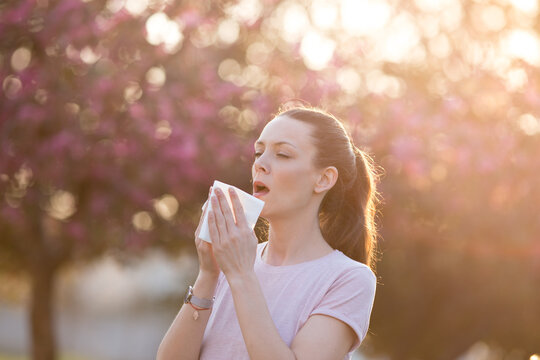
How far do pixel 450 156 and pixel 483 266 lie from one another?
2.46m

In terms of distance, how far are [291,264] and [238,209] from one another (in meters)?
0.40

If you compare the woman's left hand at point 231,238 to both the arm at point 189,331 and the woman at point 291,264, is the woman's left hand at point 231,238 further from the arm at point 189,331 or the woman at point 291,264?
the arm at point 189,331

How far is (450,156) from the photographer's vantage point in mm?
9734

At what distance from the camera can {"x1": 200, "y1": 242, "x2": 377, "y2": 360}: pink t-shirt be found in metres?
2.90

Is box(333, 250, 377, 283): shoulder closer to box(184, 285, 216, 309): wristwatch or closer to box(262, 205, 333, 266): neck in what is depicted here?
box(262, 205, 333, 266): neck

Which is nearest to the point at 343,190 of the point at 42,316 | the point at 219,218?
the point at 219,218

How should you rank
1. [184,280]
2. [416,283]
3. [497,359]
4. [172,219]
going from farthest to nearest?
[184,280] → [497,359] → [416,283] → [172,219]

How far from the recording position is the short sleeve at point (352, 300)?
9.40 feet

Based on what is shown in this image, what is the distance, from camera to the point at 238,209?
9.53 feet

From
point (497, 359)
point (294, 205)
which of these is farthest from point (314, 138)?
point (497, 359)

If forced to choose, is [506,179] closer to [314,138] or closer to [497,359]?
[497,359]

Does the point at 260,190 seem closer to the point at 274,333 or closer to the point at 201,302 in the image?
the point at 201,302

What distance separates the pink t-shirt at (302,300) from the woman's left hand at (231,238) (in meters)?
0.25

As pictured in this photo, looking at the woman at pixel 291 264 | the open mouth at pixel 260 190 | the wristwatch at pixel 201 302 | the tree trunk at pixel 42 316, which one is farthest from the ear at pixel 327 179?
the tree trunk at pixel 42 316
